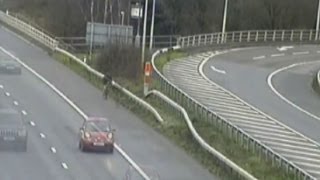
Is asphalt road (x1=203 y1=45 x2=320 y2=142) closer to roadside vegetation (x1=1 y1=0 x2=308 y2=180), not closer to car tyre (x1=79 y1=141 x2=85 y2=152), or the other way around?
roadside vegetation (x1=1 y1=0 x2=308 y2=180)

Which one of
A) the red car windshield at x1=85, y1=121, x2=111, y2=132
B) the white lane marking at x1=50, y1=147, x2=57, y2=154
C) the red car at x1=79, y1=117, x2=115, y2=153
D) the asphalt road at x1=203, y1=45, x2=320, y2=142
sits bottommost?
the asphalt road at x1=203, y1=45, x2=320, y2=142

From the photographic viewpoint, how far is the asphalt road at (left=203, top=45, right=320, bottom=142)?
46.9 metres

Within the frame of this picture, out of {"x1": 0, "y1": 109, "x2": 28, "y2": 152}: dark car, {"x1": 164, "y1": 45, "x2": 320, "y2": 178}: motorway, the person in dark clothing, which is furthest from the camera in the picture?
the person in dark clothing

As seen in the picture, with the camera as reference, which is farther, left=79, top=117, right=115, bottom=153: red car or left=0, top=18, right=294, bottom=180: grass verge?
left=79, top=117, right=115, bottom=153: red car

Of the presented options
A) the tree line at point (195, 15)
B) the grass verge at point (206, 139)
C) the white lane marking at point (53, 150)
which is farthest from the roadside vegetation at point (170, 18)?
the white lane marking at point (53, 150)

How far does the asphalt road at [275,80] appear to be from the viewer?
46.9 meters

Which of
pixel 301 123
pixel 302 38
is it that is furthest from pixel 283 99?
pixel 302 38

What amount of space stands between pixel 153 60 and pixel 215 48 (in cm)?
1368

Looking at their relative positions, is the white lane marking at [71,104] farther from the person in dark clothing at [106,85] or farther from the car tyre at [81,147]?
the person in dark clothing at [106,85]

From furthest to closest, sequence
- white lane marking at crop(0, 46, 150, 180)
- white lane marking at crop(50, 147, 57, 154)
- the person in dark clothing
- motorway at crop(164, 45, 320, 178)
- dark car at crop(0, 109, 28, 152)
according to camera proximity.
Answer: the person in dark clothing < motorway at crop(164, 45, 320, 178) < white lane marking at crop(50, 147, 57, 154) < dark car at crop(0, 109, 28, 152) < white lane marking at crop(0, 46, 150, 180)

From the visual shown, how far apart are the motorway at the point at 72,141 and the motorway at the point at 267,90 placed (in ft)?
12.5

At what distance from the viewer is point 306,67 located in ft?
228

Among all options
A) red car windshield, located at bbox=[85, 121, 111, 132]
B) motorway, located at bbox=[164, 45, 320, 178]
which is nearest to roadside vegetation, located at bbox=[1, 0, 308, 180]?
motorway, located at bbox=[164, 45, 320, 178]

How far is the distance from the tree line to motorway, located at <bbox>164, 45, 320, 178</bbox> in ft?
33.8
